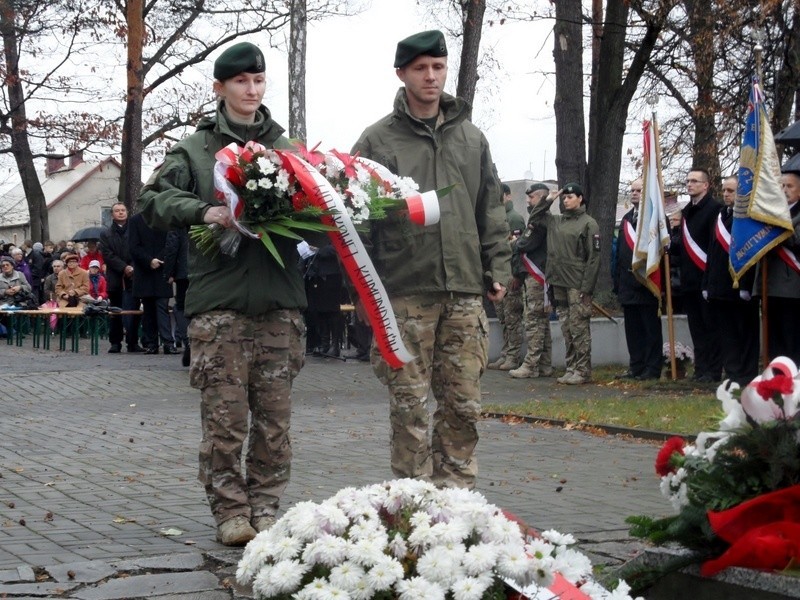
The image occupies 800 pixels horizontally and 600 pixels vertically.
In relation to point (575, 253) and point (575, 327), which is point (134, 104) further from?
point (575, 327)

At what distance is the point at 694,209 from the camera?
14.2 m

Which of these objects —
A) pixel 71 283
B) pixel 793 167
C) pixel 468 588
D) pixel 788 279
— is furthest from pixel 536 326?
pixel 468 588

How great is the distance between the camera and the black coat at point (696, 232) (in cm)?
1401

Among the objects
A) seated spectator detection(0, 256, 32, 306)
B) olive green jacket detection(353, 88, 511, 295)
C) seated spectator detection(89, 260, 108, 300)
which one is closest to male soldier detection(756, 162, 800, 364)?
olive green jacket detection(353, 88, 511, 295)

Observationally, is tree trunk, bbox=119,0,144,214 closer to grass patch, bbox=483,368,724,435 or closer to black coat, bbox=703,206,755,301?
grass patch, bbox=483,368,724,435

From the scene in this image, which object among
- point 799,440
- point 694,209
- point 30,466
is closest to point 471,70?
point 694,209

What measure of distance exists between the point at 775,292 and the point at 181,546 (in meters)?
7.73

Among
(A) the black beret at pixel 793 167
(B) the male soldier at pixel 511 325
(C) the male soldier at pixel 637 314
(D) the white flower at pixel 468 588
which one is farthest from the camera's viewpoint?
(B) the male soldier at pixel 511 325

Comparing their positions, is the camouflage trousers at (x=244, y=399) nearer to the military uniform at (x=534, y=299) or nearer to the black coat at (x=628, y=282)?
the black coat at (x=628, y=282)

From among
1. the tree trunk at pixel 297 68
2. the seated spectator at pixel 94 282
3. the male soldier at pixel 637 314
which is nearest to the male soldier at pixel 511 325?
the male soldier at pixel 637 314

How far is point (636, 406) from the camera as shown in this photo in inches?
490

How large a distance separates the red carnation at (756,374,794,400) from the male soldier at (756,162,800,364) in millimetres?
8262

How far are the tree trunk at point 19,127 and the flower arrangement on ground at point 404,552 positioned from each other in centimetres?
3235

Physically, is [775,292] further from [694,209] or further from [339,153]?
[339,153]
